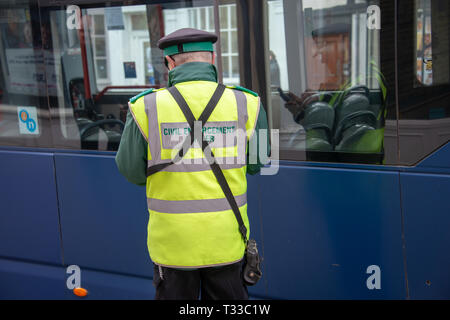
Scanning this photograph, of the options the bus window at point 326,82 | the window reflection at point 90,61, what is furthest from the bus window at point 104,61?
the bus window at point 326,82

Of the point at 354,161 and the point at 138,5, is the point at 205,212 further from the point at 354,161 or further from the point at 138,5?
the point at 138,5

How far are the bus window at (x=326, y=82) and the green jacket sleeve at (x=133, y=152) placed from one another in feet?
3.18

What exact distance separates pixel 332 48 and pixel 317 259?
1142mm

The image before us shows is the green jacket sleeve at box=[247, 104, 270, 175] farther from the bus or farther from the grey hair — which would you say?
the bus

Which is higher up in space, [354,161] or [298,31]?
[298,31]

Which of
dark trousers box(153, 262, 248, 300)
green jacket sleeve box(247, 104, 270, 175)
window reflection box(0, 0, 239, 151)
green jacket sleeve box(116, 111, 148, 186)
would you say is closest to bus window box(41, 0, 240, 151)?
window reflection box(0, 0, 239, 151)

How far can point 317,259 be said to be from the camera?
2.93 meters

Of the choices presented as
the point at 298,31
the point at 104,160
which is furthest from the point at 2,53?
the point at 298,31

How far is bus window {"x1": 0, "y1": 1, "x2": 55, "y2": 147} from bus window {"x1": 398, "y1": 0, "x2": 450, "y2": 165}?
220cm

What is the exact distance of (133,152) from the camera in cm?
226

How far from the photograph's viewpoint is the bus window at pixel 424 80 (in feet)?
8.26

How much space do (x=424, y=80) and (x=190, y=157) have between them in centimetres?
122

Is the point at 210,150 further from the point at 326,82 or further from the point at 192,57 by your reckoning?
the point at 326,82

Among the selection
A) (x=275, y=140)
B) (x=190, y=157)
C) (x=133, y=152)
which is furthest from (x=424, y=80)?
(x=133, y=152)
